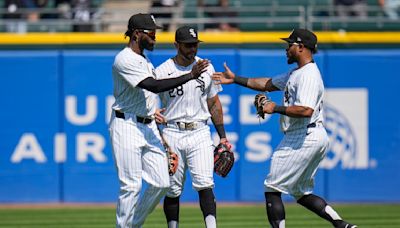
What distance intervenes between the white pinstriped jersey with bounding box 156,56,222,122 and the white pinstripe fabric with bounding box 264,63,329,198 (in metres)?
0.94

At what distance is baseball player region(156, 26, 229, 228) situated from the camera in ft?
Answer: 30.4

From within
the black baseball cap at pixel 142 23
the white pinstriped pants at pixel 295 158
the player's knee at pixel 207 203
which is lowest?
the player's knee at pixel 207 203

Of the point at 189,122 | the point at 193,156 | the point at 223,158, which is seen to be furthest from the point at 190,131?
the point at 223,158

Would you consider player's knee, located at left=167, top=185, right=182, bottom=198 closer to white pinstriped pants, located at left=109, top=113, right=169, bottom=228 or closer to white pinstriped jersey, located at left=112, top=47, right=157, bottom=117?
white pinstriped pants, located at left=109, top=113, right=169, bottom=228

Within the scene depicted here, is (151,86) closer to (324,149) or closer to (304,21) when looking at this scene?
(324,149)

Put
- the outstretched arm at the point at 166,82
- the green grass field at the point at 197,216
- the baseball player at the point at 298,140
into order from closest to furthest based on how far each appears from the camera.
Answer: the outstretched arm at the point at 166,82 < the baseball player at the point at 298,140 < the green grass field at the point at 197,216

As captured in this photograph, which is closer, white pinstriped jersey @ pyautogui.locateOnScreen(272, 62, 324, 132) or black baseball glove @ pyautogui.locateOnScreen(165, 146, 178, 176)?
white pinstriped jersey @ pyautogui.locateOnScreen(272, 62, 324, 132)

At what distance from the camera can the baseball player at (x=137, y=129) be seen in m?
8.67

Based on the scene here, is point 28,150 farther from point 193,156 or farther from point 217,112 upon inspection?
point 193,156

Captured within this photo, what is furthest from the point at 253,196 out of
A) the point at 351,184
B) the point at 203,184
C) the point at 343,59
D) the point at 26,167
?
the point at 203,184

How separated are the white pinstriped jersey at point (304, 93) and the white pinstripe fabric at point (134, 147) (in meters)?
1.26

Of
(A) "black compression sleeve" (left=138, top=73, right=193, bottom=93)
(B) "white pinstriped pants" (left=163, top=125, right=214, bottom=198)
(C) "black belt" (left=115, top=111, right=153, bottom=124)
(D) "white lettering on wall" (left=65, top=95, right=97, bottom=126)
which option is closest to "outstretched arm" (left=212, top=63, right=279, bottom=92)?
(B) "white pinstriped pants" (left=163, top=125, right=214, bottom=198)

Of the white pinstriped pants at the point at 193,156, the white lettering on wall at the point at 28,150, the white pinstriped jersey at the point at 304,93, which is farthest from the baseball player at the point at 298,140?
the white lettering on wall at the point at 28,150

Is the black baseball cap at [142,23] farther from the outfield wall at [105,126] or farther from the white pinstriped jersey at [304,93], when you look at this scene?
the outfield wall at [105,126]
